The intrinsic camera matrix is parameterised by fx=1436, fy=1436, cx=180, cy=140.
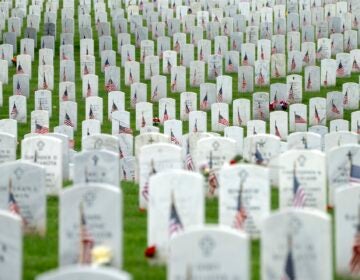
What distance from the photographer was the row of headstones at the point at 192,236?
10.8m

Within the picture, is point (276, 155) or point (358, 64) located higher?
point (358, 64)

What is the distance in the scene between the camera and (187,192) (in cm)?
1256

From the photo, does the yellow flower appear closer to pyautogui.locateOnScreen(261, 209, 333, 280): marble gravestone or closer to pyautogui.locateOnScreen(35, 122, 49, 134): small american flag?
pyautogui.locateOnScreen(261, 209, 333, 280): marble gravestone

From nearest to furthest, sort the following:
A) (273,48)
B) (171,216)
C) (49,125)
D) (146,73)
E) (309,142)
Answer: (171,216), (309,142), (49,125), (146,73), (273,48)

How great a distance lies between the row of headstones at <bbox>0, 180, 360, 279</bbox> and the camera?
1079 centimetres

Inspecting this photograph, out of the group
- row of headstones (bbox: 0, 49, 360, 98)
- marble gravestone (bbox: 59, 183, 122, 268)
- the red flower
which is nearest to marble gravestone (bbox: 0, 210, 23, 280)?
marble gravestone (bbox: 59, 183, 122, 268)

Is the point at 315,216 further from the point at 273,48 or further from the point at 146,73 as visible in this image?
the point at 273,48

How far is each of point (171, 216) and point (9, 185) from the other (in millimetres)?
1767

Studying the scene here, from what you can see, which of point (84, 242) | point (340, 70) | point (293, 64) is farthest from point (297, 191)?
point (293, 64)

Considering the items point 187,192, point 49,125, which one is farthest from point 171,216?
point 49,125

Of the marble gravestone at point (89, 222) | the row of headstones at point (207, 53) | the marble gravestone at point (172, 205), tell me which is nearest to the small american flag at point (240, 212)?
the marble gravestone at point (172, 205)

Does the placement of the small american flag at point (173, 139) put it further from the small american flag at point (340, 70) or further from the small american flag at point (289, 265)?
the small american flag at point (289, 265)

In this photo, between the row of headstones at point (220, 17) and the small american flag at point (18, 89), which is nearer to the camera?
the small american flag at point (18, 89)

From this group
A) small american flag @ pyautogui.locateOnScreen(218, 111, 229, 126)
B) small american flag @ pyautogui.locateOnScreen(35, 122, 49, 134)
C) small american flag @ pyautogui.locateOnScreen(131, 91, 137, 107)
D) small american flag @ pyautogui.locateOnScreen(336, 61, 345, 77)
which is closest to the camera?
small american flag @ pyautogui.locateOnScreen(35, 122, 49, 134)
